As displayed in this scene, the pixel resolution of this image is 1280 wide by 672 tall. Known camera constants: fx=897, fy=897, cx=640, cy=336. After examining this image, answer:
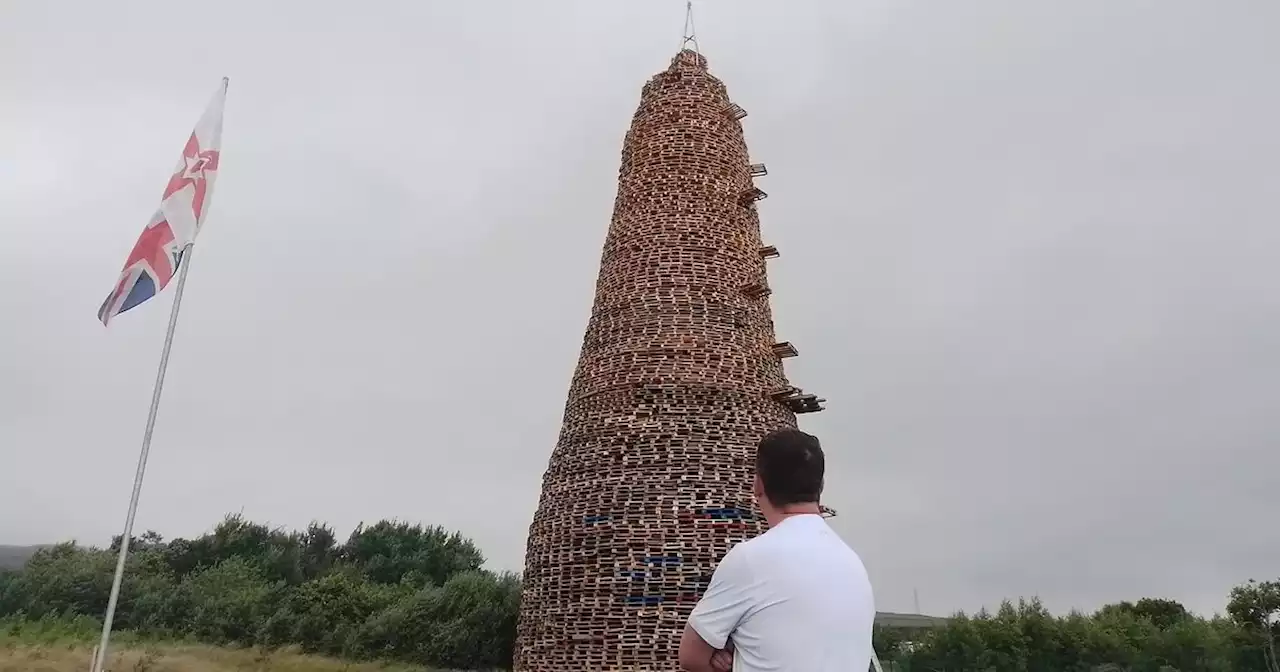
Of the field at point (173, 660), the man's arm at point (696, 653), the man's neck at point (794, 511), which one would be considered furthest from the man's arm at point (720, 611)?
the field at point (173, 660)

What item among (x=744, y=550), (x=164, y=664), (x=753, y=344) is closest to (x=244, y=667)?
(x=164, y=664)

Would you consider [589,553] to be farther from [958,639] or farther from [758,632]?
[958,639]

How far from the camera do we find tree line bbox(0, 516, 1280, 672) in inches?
680

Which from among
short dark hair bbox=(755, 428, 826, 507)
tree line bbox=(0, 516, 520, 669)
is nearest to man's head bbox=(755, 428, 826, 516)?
short dark hair bbox=(755, 428, 826, 507)

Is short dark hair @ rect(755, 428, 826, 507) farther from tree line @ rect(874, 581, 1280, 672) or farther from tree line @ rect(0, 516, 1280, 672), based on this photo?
tree line @ rect(874, 581, 1280, 672)

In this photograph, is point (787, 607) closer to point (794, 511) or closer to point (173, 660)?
point (794, 511)

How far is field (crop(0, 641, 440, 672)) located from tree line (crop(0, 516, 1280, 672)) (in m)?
1.15

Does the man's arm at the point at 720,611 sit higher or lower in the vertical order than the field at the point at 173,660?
higher

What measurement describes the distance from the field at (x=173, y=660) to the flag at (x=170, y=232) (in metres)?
6.39

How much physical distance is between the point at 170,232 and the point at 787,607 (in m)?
9.45

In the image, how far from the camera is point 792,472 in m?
2.76

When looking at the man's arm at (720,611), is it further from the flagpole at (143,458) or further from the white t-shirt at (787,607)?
the flagpole at (143,458)

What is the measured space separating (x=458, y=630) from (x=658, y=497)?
258 inches

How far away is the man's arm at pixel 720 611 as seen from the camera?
2.55m
